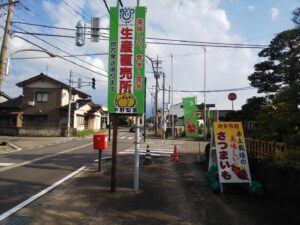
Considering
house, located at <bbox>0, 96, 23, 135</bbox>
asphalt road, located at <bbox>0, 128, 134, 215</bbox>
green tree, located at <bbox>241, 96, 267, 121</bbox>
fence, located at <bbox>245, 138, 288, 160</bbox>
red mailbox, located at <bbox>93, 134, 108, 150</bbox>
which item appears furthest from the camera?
house, located at <bbox>0, 96, 23, 135</bbox>

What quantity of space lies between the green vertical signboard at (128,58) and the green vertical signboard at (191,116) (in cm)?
716

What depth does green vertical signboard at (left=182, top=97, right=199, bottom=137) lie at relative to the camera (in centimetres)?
1555

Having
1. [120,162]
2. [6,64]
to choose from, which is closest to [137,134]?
[120,162]

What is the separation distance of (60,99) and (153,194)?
32986mm

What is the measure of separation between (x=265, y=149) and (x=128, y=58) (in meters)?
4.76

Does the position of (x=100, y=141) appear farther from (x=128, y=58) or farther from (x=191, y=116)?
(x=191, y=116)

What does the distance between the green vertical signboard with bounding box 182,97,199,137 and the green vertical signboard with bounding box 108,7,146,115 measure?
7.16 meters

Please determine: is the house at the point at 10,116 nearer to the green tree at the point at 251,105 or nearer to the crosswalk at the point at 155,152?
the crosswalk at the point at 155,152

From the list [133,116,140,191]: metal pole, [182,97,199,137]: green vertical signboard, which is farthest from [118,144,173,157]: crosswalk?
[133,116,140,191]: metal pole

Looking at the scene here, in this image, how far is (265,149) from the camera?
30.7ft

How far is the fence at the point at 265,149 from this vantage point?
8091mm

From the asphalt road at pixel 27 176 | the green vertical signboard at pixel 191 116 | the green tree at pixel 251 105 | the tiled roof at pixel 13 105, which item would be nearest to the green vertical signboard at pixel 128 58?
the asphalt road at pixel 27 176

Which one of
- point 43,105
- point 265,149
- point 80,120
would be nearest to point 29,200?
point 265,149

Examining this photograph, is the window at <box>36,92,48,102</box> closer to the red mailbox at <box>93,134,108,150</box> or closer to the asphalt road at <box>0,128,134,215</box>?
the asphalt road at <box>0,128,134,215</box>
